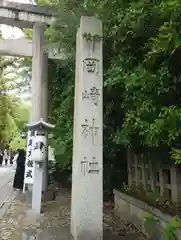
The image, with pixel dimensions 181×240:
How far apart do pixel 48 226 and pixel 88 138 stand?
2421mm

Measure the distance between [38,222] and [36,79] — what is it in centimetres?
513

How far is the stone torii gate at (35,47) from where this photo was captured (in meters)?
9.13

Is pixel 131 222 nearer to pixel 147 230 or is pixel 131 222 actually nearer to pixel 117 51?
pixel 147 230

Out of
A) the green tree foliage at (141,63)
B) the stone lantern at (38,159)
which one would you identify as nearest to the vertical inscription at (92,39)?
the green tree foliage at (141,63)

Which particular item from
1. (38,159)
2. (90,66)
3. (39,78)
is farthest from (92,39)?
(39,78)

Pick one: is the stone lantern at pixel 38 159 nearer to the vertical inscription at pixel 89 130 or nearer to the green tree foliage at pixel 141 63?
the green tree foliage at pixel 141 63

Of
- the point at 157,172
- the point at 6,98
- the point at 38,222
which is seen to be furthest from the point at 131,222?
the point at 6,98

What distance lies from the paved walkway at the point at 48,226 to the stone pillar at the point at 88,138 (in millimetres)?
624

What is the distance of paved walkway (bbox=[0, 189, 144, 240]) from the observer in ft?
16.6

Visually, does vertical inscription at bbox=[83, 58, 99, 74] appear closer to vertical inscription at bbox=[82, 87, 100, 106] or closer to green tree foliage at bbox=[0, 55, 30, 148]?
vertical inscription at bbox=[82, 87, 100, 106]

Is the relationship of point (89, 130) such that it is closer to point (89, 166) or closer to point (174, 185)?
point (89, 166)

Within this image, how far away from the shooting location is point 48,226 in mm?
5770

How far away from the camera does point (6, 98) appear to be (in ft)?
59.2

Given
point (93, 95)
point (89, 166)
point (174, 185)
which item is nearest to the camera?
point (174, 185)
